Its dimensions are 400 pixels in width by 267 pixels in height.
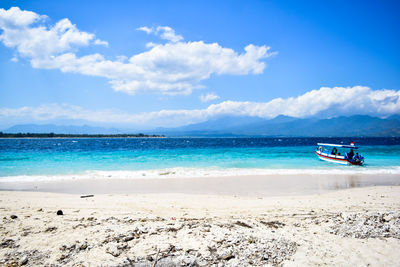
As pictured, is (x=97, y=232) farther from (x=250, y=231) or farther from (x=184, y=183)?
(x=184, y=183)

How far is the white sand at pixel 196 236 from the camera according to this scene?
4742 millimetres

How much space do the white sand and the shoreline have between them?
354 cm

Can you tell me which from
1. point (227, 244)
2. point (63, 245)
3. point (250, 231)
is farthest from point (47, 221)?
point (250, 231)

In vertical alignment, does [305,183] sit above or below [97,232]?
below

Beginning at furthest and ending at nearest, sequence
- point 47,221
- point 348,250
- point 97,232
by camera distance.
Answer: point 47,221
point 97,232
point 348,250

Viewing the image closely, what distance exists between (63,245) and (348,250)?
663cm

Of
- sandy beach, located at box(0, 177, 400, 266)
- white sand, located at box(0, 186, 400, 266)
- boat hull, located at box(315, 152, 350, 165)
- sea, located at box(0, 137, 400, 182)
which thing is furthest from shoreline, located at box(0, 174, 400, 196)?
boat hull, located at box(315, 152, 350, 165)

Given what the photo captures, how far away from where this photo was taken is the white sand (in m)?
4.74

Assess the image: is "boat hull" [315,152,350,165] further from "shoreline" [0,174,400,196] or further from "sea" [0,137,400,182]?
"shoreline" [0,174,400,196]

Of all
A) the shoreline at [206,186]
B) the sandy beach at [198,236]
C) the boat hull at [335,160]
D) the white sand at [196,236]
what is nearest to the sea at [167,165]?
the boat hull at [335,160]

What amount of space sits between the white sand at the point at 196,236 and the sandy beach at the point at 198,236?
22mm

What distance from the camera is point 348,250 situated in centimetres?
506

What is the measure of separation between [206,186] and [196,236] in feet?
26.7

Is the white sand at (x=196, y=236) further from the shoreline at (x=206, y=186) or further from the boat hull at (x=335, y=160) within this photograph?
the boat hull at (x=335, y=160)
